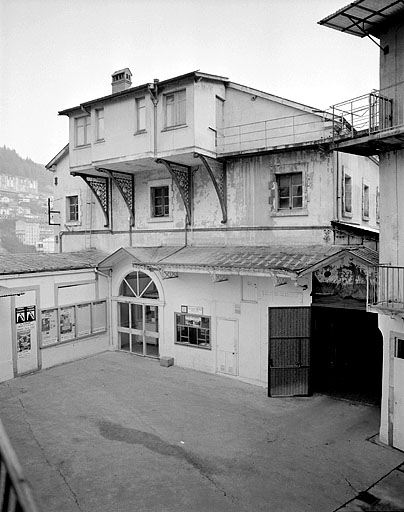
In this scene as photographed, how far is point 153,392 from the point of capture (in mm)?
13148

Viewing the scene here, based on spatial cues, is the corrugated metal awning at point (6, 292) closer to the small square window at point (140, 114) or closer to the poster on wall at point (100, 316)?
the poster on wall at point (100, 316)

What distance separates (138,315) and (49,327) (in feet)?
11.4

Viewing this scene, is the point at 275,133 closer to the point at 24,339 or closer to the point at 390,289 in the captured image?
the point at 390,289

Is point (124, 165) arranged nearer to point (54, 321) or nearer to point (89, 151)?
point (89, 151)

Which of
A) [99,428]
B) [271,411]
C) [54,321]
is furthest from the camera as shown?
[54,321]

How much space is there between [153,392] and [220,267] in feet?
14.2

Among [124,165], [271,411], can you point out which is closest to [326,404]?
[271,411]

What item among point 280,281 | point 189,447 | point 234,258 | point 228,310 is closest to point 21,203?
point 228,310

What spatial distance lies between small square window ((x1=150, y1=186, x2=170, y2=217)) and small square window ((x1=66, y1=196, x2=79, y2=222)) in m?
4.90

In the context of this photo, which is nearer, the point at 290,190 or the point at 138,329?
the point at 290,190

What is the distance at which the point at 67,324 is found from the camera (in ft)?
53.7

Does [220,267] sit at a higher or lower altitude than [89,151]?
lower

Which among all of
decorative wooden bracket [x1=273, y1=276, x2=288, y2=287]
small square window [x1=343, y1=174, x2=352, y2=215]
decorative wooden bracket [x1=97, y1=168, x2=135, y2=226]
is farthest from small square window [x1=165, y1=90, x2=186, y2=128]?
decorative wooden bracket [x1=273, y1=276, x2=288, y2=287]

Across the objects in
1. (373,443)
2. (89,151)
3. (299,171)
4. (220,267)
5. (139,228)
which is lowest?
(373,443)
